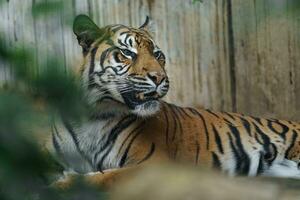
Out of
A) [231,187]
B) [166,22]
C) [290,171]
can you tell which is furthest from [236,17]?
[231,187]

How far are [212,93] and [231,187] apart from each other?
4.98 metres

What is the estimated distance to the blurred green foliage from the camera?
27.0 inches

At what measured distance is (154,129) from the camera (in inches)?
196

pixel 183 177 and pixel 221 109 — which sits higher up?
pixel 183 177

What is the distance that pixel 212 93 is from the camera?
19.8 ft

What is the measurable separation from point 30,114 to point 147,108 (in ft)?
12.8

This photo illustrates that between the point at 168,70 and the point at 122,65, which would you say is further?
the point at 168,70

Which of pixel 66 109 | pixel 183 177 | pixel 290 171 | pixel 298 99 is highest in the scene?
pixel 66 109

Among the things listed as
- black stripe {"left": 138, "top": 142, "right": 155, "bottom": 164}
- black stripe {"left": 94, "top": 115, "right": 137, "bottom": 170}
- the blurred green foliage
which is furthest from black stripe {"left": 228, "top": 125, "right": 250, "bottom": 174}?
the blurred green foliage

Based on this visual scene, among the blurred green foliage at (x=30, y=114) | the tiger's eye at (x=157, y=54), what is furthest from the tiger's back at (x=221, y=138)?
the blurred green foliage at (x=30, y=114)

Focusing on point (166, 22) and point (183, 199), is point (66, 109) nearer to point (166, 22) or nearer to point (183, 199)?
point (183, 199)

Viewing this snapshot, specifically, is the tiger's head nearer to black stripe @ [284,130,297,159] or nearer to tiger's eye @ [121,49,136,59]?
tiger's eye @ [121,49,136,59]

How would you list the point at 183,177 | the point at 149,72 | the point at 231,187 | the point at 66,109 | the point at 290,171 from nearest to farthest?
the point at 66,109 → the point at 183,177 → the point at 231,187 → the point at 149,72 → the point at 290,171

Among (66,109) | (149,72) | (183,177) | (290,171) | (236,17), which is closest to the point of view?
(66,109)
